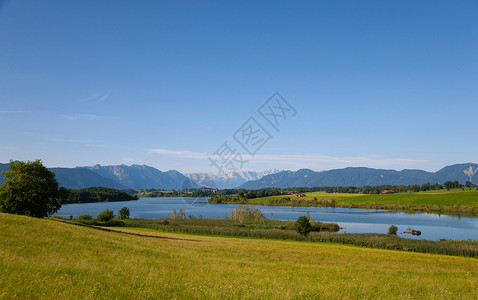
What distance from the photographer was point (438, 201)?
140m

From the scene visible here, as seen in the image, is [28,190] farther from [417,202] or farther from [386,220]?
[417,202]

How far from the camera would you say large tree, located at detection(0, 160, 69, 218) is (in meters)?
40.3

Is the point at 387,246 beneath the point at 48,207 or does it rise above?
beneath

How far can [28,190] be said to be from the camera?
41.5 metres

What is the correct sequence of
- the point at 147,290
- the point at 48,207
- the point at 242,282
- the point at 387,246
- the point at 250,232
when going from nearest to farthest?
the point at 147,290
the point at 242,282
the point at 387,246
the point at 48,207
the point at 250,232

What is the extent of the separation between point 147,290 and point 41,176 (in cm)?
4547

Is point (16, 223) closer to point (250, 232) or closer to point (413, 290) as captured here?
point (413, 290)

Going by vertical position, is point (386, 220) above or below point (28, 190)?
below

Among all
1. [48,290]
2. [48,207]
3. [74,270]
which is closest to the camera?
[48,290]

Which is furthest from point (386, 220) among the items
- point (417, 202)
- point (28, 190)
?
point (28, 190)

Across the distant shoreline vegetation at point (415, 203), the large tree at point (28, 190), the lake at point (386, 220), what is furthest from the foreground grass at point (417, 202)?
the large tree at point (28, 190)

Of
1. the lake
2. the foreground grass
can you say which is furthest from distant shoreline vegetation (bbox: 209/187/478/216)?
the lake

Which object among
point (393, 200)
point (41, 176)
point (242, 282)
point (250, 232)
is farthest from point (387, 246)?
point (393, 200)

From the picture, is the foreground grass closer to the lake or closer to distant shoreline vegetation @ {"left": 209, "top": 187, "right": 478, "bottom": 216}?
distant shoreline vegetation @ {"left": 209, "top": 187, "right": 478, "bottom": 216}
